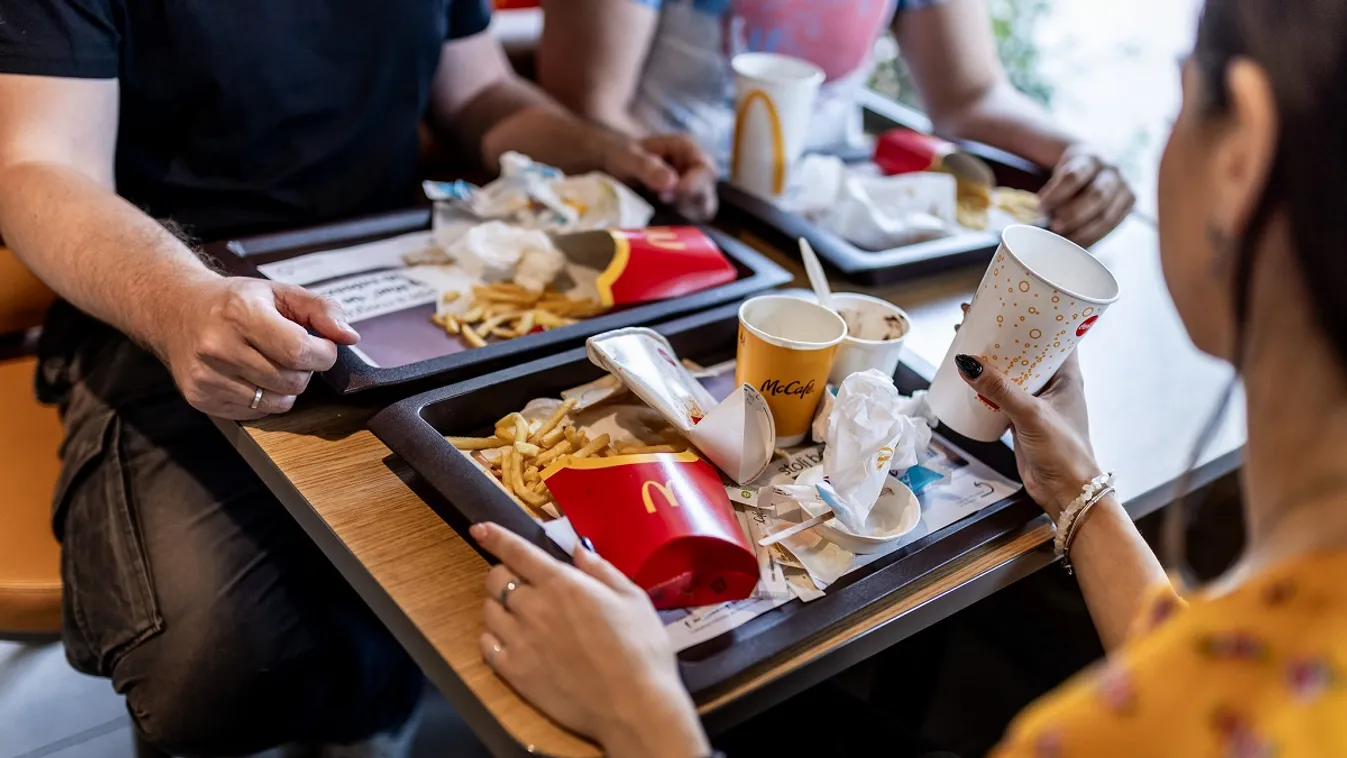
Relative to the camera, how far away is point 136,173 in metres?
1.30

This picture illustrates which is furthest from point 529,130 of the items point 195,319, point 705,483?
point 705,483

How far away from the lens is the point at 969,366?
89cm

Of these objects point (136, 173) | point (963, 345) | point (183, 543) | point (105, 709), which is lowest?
point (105, 709)

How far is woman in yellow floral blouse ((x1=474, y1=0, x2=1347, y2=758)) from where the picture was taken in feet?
1.73

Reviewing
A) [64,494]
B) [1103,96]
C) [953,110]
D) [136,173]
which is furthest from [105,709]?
[1103,96]

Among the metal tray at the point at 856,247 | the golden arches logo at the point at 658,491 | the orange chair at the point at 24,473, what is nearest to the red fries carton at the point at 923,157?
the metal tray at the point at 856,247

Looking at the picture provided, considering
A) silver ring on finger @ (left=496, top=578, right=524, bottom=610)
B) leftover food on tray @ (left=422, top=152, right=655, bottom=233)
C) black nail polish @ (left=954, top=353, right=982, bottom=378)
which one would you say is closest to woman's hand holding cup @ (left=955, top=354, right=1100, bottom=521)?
black nail polish @ (left=954, top=353, right=982, bottom=378)

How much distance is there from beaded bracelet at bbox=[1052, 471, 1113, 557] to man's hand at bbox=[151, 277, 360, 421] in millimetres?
639

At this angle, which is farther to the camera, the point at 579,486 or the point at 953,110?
the point at 953,110

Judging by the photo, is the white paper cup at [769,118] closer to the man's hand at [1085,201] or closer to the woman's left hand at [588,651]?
the man's hand at [1085,201]

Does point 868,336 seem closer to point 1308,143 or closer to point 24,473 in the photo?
point 1308,143

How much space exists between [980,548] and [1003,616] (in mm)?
1007

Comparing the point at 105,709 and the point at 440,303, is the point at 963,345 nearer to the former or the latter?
the point at 440,303

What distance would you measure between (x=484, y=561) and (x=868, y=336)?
1.58ft
